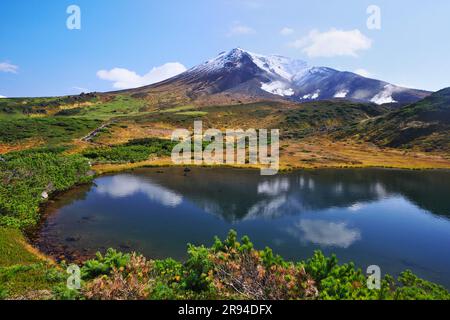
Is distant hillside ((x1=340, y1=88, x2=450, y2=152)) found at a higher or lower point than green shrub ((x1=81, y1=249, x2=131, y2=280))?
higher

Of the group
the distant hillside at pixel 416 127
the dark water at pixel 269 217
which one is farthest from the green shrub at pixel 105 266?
the distant hillside at pixel 416 127

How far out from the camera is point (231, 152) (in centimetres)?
9012

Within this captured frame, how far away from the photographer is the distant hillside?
4124 inches

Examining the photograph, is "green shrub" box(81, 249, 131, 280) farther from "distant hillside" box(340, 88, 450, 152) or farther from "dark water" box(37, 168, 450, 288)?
"distant hillside" box(340, 88, 450, 152)

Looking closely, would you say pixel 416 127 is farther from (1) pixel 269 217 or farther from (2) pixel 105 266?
(2) pixel 105 266

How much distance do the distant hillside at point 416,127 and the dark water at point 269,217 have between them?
49922 millimetres

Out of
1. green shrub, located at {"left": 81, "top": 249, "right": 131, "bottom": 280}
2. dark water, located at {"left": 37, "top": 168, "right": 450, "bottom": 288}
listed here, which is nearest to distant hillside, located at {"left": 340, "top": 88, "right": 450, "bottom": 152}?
dark water, located at {"left": 37, "top": 168, "right": 450, "bottom": 288}


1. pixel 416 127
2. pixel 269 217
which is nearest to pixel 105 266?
pixel 269 217

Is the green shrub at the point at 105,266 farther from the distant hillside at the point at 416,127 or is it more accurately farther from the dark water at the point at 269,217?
the distant hillside at the point at 416,127

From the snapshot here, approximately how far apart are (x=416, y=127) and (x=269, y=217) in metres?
99.0

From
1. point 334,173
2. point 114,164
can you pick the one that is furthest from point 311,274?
point 114,164

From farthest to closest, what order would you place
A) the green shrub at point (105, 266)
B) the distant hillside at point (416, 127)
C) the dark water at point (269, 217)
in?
the distant hillside at point (416, 127)
the dark water at point (269, 217)
the green shrub at point (105, 266)

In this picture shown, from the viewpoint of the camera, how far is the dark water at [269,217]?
1123 inches

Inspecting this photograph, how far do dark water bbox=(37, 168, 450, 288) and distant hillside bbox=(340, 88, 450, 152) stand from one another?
164 ft
